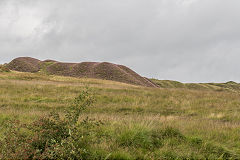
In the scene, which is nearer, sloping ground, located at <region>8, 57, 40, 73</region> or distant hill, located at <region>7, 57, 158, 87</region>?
distant hill, located at <region>7, 57, 158, 87</region>

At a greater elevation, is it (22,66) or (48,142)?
(22,66)

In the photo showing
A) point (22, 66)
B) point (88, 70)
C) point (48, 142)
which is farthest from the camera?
point (22, 66)

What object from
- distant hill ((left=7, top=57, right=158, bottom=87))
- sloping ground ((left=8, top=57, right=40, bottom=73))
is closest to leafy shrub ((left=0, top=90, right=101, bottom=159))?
distant hill ((left=7, top=57, right=158, bottom=87))

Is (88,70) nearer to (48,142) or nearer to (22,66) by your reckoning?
(22,66)

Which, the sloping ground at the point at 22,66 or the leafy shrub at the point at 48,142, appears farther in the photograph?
the sloping ground at the point at 22,66

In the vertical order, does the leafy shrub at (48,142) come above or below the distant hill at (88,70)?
below

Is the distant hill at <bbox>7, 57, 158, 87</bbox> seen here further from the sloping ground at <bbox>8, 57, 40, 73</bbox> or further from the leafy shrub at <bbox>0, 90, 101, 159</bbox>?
the leafy shrub at <bbox>0, 90, 101, 159</bbox>

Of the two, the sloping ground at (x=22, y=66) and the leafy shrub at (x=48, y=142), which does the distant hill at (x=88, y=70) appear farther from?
the leafy shrub at (x=48, y=142)

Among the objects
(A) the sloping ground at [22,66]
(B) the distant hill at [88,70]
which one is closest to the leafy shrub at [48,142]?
(B) the distant hill at [88,70]

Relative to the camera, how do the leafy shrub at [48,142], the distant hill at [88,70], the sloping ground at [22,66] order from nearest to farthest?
the leafy shrub at [48,142], the distant hill at [88,70], the sloping ground at [22,66]

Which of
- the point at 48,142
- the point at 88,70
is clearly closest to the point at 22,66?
the point at 88,70

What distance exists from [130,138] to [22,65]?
62.7m

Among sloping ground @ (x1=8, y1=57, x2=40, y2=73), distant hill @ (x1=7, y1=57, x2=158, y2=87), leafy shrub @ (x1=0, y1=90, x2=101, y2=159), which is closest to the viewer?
leafy shrub @ (x1=0, y1=90, x2=101, y2=159)

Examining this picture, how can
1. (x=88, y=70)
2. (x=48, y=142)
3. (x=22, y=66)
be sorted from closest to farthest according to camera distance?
(x=48, y=142) < (x=88, y=70) < (x=22, y=66)
